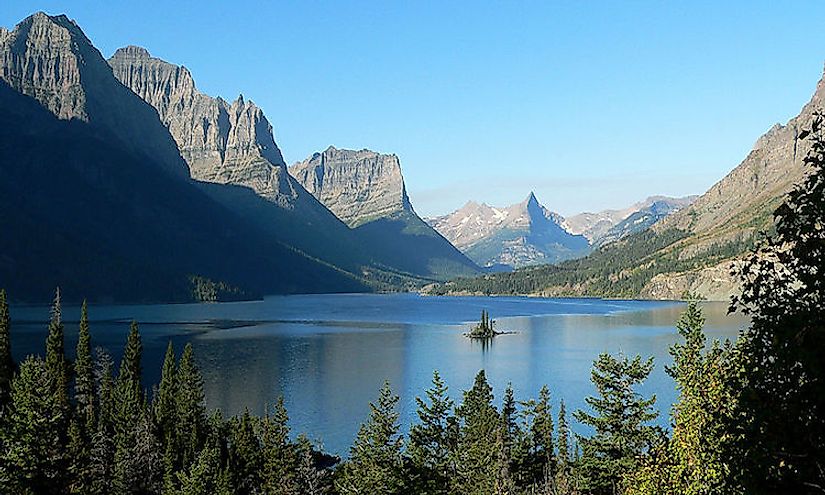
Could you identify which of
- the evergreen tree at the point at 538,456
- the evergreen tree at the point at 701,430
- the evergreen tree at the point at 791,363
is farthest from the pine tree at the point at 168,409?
the evergreen tree at the point at 791,363

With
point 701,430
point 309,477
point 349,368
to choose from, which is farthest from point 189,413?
point 701,430

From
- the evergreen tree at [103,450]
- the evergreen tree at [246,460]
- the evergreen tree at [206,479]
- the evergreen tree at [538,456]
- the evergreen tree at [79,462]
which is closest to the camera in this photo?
the evergreen tree at [206,479]

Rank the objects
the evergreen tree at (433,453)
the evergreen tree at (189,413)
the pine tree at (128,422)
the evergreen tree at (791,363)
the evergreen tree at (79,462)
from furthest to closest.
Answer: the evergreen tree at (189,413) < the pine tree at (128,422) < the evergreen tree at (79,462) < the evergreen tree at (433,453) < the evergreen tree at (791,363)

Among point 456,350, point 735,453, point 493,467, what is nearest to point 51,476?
point 493,467

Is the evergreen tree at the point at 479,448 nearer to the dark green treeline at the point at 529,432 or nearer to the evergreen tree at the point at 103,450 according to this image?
the dark green treeline at the point at 529,432

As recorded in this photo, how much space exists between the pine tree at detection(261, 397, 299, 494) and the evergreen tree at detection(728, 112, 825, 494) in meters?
53.9

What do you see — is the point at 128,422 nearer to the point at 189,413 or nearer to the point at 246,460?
the point at 189,413

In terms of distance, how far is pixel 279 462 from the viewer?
2712 inches

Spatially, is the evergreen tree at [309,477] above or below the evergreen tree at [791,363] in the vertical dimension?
below

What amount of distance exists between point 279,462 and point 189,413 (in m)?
23.1

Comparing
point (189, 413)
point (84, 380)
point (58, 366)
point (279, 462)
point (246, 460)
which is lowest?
point (246, 460)

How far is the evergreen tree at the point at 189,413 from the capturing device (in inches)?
3101

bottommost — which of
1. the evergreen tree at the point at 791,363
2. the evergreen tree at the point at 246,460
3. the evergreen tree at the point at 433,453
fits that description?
the evergreen tree at the point at 246,460

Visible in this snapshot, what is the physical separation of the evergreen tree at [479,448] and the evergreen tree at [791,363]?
33.5 m
